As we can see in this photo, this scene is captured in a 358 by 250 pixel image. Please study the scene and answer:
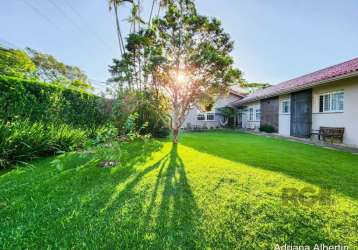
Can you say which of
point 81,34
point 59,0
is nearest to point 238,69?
point 59,0

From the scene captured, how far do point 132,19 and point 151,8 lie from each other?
149 centimetres

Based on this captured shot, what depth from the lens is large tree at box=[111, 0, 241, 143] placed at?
849 cm

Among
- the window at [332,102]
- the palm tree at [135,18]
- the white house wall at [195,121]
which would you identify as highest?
the palm tree at [135,18]

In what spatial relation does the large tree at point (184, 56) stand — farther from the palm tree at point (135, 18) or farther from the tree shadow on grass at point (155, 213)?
the tree shadow on grass at point (155, 213)

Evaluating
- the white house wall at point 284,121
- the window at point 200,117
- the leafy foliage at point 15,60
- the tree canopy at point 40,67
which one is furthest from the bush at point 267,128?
the leafy foliage at point 15,60

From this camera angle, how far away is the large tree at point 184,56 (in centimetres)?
849

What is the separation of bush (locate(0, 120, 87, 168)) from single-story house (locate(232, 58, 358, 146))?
1145 cm

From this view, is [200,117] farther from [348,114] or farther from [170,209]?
[170,209]

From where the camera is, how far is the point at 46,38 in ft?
48.4

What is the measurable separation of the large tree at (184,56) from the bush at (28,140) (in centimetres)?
464

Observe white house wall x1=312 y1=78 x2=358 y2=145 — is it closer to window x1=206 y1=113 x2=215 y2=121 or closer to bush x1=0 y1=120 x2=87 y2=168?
bush x1=0 y1=120 x2=87 y2=168

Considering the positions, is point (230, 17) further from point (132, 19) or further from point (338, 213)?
point (338, 213)

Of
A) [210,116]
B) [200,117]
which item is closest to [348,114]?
[210,116]

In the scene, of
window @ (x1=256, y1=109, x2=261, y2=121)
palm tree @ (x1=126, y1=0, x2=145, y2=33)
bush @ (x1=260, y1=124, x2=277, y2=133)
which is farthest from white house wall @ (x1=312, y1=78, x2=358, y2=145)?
palm tree @ (x1=126, y1=0, x2=145, y2=33)
